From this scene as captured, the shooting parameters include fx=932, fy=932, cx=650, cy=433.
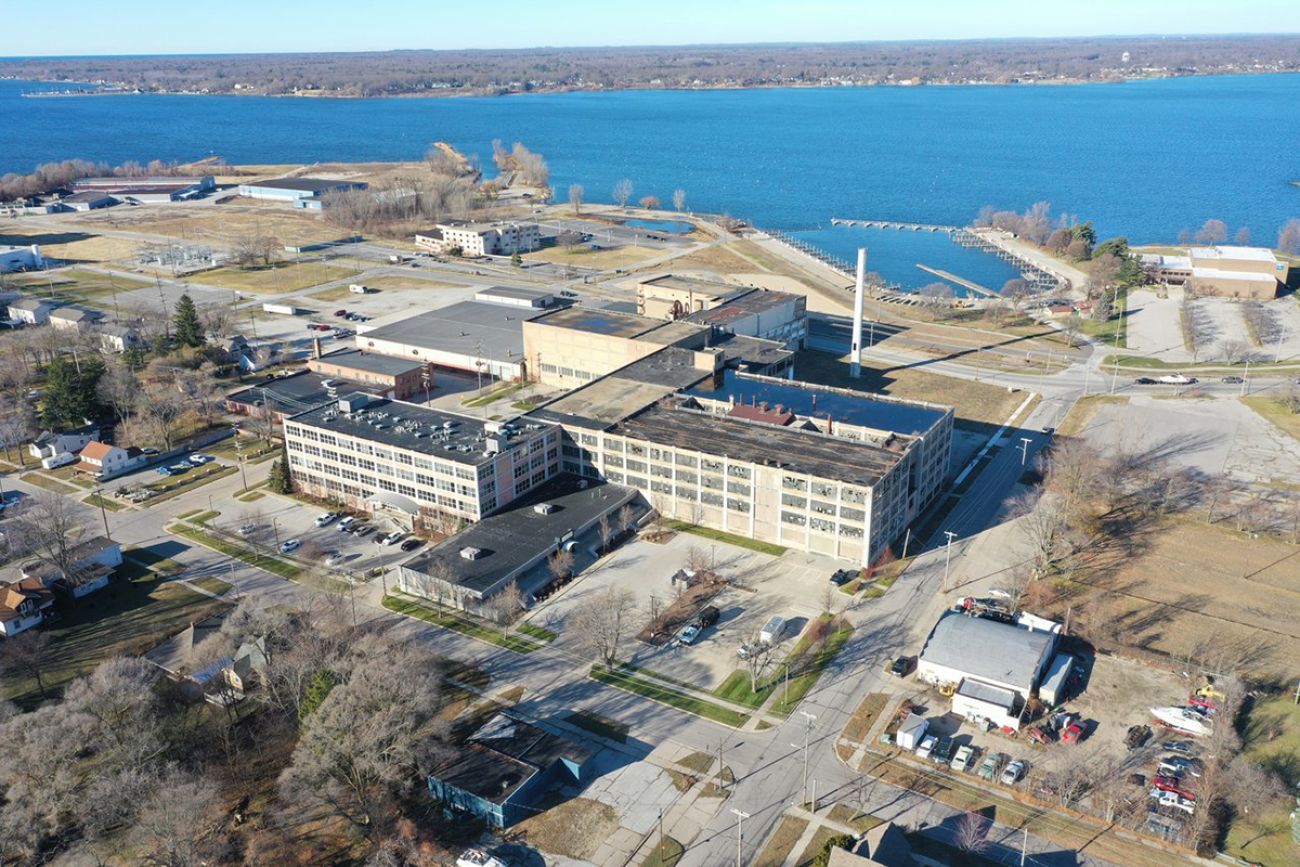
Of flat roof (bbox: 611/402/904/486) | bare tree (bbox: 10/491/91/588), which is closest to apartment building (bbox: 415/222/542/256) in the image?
flat roof (bbox: 611/402/904/486)

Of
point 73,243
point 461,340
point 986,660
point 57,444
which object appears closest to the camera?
point 986,660

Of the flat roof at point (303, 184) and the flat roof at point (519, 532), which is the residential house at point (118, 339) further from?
the flat roof at point (303, 184)

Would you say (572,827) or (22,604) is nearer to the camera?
(572,827)

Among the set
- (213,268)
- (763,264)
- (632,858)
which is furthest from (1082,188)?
(632,858)

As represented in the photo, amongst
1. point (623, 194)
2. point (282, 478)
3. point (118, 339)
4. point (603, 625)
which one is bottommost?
point (603, 625)

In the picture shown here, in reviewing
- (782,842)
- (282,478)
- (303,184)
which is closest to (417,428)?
(282,478)

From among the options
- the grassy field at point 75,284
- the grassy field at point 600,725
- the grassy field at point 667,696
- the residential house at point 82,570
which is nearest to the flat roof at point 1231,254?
the grassy field at point 667,696

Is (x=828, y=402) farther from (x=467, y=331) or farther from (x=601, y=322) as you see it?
(x=467, y=331)
